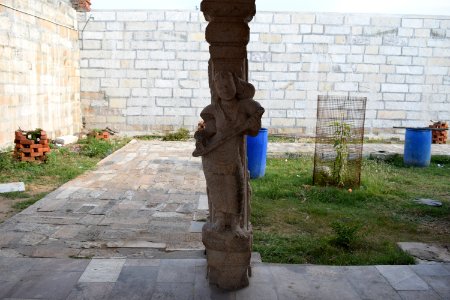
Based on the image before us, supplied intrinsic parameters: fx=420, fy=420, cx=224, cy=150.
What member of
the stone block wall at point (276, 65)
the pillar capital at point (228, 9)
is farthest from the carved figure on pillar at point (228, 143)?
the stone block wall at point (276, 65)

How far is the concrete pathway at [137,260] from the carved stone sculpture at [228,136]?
278 millimetres

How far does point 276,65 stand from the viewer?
12.1m

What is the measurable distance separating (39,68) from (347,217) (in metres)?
7.93

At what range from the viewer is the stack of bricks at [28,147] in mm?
7770

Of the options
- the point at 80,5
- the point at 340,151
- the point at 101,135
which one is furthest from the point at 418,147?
the point at 80,5

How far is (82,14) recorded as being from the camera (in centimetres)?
1178

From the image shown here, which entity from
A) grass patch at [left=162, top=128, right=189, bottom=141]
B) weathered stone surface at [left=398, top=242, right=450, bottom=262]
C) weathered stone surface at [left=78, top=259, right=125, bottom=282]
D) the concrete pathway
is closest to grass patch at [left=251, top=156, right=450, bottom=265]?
weathered stone surface at [left=398, top=242, right=450, bottom=262]

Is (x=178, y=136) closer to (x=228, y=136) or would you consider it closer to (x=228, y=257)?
(x=228, y=257)

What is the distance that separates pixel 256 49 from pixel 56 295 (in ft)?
33.0

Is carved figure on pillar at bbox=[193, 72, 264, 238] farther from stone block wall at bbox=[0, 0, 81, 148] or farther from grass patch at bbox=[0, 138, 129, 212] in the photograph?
stone block wall at bbox=[0, 0, 81, 148]

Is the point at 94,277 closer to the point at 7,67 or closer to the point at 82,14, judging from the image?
the point at 7,67

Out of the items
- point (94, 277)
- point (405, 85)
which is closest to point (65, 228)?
point (94, 277)

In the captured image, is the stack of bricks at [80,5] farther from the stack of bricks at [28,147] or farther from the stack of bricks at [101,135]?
the stack of bricks at [28,147]

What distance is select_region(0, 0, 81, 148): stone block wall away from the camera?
8539 millimetres
